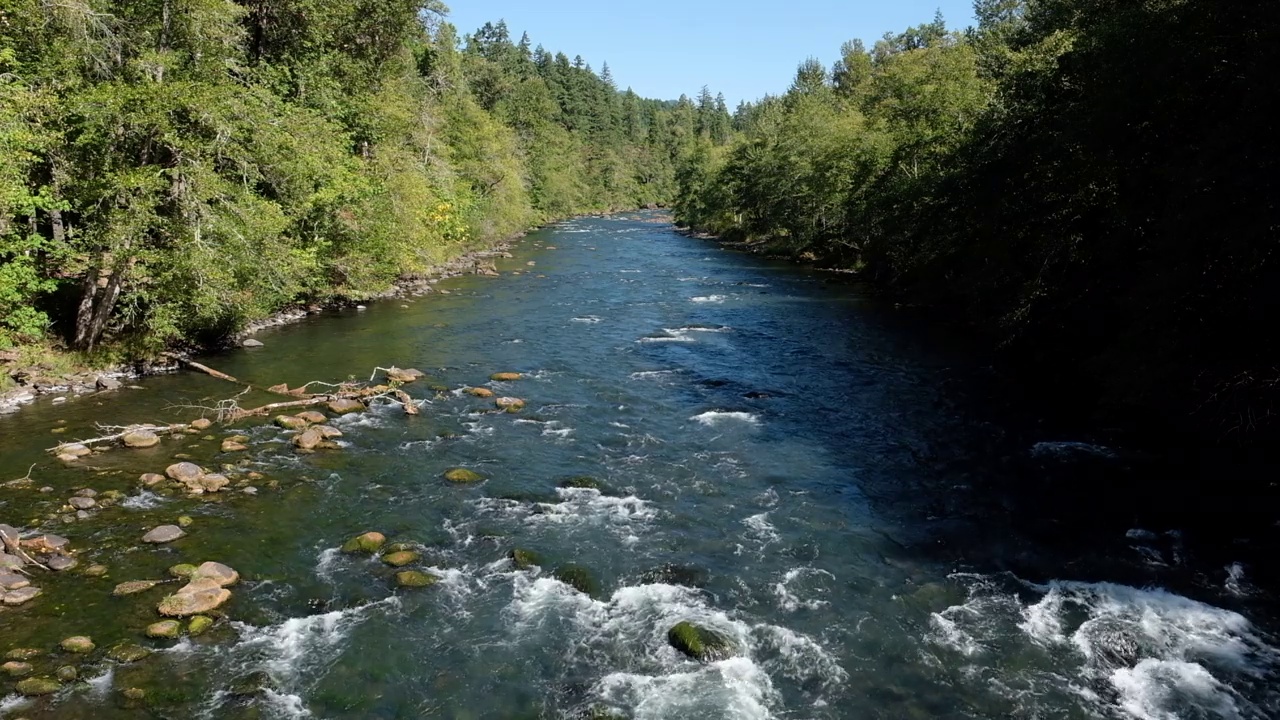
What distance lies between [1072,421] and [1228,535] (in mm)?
6698

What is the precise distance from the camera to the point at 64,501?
14422 millimetres

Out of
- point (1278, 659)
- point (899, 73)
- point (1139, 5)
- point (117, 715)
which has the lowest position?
point (117, 715)

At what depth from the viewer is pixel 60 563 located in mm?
12234

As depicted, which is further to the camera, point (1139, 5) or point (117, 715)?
point (1139, 5)

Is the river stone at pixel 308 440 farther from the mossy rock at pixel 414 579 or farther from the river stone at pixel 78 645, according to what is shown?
the river stone at pixel 78 645

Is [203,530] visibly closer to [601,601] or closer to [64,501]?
[64,501]

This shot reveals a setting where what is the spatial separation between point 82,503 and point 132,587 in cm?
384

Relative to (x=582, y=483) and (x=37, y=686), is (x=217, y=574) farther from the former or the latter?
(x=582, y=483)

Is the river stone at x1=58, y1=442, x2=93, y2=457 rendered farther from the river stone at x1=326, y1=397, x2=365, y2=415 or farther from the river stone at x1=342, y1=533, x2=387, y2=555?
the river stone at x1=342, y1=533, x2=387, y2=555

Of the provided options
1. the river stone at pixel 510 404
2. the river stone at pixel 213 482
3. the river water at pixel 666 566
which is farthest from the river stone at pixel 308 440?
the river stone at pixel 510 404

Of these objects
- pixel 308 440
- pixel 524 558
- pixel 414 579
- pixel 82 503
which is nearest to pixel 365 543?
pixel 414 579

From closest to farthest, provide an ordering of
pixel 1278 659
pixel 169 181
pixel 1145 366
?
pixel 1278 659
pixel 1145 366
pixel 169 181

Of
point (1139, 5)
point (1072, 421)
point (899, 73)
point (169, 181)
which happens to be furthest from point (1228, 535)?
point (899, 73)

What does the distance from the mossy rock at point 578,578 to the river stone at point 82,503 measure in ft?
29.8
